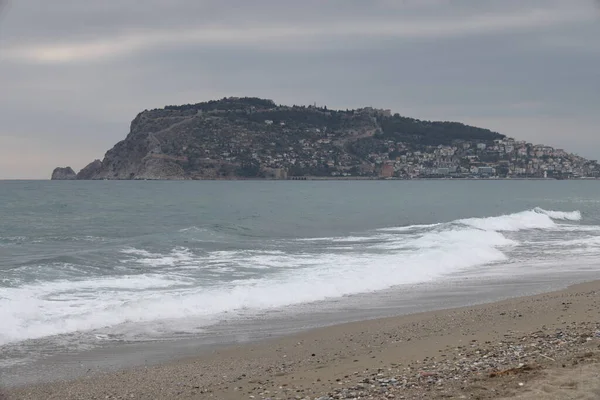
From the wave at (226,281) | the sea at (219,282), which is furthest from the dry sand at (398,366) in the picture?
the wave at (226,281)

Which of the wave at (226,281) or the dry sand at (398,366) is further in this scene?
the wave at (226,281)

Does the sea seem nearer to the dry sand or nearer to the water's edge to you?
the water's edge

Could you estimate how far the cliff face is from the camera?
155125mm

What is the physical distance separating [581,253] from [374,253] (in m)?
6.60

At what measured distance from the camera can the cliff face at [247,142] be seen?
155m

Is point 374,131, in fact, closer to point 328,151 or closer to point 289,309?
point 328,151

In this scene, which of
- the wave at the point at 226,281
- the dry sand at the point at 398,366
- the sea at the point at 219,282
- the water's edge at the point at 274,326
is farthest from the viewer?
the wave at the point at 226,281

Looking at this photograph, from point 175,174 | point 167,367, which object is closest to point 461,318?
point 167,367

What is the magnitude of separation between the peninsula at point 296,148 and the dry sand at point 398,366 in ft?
466

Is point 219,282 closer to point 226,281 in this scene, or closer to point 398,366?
point 226,281

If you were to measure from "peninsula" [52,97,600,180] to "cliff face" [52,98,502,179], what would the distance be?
0.22 metres

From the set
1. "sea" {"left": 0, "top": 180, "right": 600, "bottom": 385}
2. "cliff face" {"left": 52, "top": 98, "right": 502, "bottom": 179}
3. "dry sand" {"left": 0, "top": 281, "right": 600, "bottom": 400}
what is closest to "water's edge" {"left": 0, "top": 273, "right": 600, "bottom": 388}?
"sea" {"left": 0, "top": 180, "right": 600, "bottom": 385}

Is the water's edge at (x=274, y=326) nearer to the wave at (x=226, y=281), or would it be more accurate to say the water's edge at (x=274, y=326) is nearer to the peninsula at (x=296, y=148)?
the wave at (x=226, y=281)

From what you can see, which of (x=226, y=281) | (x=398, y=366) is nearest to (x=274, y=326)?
(x=398, y=366)
